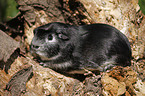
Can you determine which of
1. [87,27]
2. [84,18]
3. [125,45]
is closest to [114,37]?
[125,45]

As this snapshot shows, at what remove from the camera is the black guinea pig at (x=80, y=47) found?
2.53 m

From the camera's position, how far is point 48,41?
8.35ft

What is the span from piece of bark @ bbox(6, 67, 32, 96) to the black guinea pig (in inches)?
19.7

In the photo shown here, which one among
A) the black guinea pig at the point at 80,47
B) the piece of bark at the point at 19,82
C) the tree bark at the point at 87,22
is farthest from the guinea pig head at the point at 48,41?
the piece of bark at the point at 19,82

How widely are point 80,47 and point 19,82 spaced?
1125 millimetres

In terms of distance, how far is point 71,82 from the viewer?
245cm

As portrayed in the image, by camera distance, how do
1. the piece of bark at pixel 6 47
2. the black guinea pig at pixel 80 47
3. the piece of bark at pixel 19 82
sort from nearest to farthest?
the piece of bark at pixel 19 82 < the piece of bark at pixel 6 47 < the black guinea pig at pixel 80 47

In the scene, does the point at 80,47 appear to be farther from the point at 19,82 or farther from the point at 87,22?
the point at 19,82

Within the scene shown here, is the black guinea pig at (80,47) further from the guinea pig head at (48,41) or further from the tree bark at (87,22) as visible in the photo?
the tree bark at (87,22)

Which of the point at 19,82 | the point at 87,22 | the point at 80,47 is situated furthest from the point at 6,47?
the point at 87,22

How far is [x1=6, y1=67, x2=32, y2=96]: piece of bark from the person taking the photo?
1.94m

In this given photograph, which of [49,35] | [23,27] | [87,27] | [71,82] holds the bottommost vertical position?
[71,82]

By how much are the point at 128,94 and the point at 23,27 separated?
236cm

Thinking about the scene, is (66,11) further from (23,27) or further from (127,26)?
(127,26)
